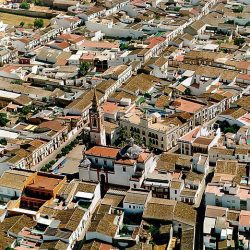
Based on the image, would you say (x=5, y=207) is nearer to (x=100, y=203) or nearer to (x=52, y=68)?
(x=100, y=203)

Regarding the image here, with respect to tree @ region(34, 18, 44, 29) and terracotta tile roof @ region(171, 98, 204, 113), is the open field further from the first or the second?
terracotta tile roof @ region(171, 98, 204, 113)

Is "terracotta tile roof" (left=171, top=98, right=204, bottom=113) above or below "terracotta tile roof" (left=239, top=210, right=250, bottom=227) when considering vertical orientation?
above

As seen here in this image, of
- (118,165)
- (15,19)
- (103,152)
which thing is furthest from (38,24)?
(118,165)

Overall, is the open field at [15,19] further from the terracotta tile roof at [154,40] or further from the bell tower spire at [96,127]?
the bell tower spire at [96,127]

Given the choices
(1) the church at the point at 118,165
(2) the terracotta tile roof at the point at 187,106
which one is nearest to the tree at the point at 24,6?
(2) the terracotta tile roof at the point at 187,106

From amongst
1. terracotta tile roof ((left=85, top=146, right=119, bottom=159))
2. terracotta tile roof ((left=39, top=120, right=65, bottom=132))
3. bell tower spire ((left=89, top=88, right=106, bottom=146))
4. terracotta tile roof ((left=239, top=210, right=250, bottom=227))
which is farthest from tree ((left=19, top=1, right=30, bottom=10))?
terracotta tile roof ((left=239, top=210, right=250, bottom=227))

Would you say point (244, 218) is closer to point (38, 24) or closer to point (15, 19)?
point (38, 24)

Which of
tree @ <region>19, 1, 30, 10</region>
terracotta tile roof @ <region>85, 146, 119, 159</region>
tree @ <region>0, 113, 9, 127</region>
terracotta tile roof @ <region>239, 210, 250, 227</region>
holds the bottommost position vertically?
tree @ <region>0, 113, 9, 127</region>

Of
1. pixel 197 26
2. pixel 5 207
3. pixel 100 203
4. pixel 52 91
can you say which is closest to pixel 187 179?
pixel 100 203

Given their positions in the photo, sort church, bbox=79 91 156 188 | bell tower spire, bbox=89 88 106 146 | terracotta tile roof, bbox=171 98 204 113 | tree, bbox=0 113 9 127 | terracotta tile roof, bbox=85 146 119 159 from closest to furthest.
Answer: church, bbox=79 91 156 188, terracotta tile roof, bbox=85 146 119 159, bell tower spire, bbox=89 88 106 146, terracotta tile roof, bbox=171 98 204 113, tree, bbox=0 113 9 127

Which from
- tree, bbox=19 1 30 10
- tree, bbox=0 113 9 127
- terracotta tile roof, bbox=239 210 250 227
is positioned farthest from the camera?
tree, bbox=19 1 30 10

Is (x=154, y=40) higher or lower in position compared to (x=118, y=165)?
higher
